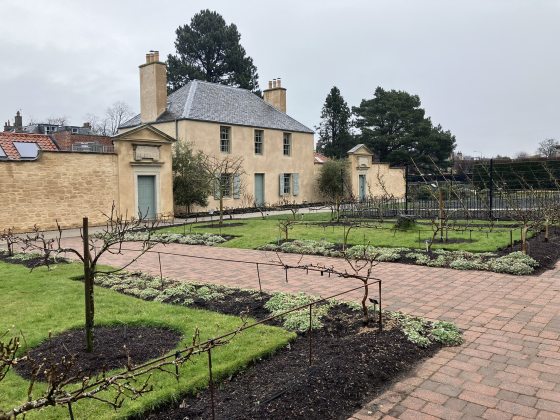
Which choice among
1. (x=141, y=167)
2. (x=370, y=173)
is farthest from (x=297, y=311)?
(x=370, y=173)

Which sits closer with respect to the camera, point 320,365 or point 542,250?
point 320,365

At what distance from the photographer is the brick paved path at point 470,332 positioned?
3645mm

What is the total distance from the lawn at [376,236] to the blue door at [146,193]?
3819mm

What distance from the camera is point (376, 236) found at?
1345cm

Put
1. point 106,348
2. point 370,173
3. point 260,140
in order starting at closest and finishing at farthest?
point 106,348, point 260,140, point 370,173

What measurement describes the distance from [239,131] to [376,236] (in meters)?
14.7

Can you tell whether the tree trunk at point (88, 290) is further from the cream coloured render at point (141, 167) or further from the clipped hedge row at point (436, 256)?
the cream coloured render at point (141, 167)

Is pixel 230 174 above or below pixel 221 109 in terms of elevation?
below

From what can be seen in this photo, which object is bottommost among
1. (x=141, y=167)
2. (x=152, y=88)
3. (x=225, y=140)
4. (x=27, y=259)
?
(x=27, y=259)

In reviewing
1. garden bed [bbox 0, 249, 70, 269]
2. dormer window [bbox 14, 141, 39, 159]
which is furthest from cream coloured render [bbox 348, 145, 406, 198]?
garden bed [bbox 0, 249, 70, 269]

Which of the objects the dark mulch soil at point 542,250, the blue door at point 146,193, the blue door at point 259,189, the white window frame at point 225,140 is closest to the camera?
the dark mulch soil at point 542,250

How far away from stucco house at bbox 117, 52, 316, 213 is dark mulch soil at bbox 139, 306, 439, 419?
54.6 ft

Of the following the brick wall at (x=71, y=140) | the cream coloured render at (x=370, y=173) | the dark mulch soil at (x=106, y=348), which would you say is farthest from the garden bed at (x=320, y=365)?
the brick wall at (x=71, y=140)

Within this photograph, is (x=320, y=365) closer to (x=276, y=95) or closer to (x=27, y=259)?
(x=27, y=259)
